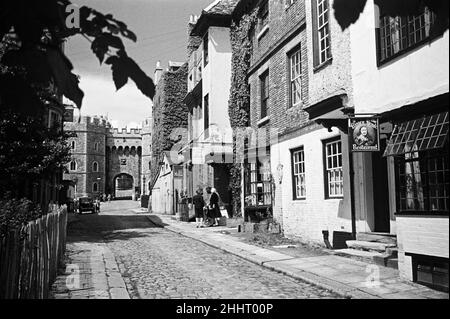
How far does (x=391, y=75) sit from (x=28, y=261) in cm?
688

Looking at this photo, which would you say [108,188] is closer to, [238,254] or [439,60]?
[238,254]

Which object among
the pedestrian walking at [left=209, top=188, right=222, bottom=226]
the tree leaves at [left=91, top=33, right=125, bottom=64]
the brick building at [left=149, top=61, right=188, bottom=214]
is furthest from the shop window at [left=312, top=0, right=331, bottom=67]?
the brick building at [left=149, top=61, right=188, bottom=214]

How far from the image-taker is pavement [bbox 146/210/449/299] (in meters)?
6.67

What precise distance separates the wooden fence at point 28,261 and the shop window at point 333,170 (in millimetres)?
7165

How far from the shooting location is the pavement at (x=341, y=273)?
6.67 meters

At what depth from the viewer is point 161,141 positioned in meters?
40.6

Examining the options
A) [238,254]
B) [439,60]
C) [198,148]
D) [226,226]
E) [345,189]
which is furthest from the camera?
[198,148]

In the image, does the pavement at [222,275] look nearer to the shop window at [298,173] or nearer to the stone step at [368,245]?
the stone step at [368,245]

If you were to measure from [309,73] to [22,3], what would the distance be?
1108 cm

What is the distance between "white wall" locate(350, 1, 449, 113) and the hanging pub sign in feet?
0.96

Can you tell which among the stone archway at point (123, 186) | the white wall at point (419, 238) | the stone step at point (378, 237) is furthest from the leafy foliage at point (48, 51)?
the stone archway at point (123, 186)

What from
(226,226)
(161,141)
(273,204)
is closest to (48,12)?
(273,204)

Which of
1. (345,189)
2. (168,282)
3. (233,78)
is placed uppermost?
(233,78)

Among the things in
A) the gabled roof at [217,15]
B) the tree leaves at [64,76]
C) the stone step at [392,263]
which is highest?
the gabled roof at [217,15]
